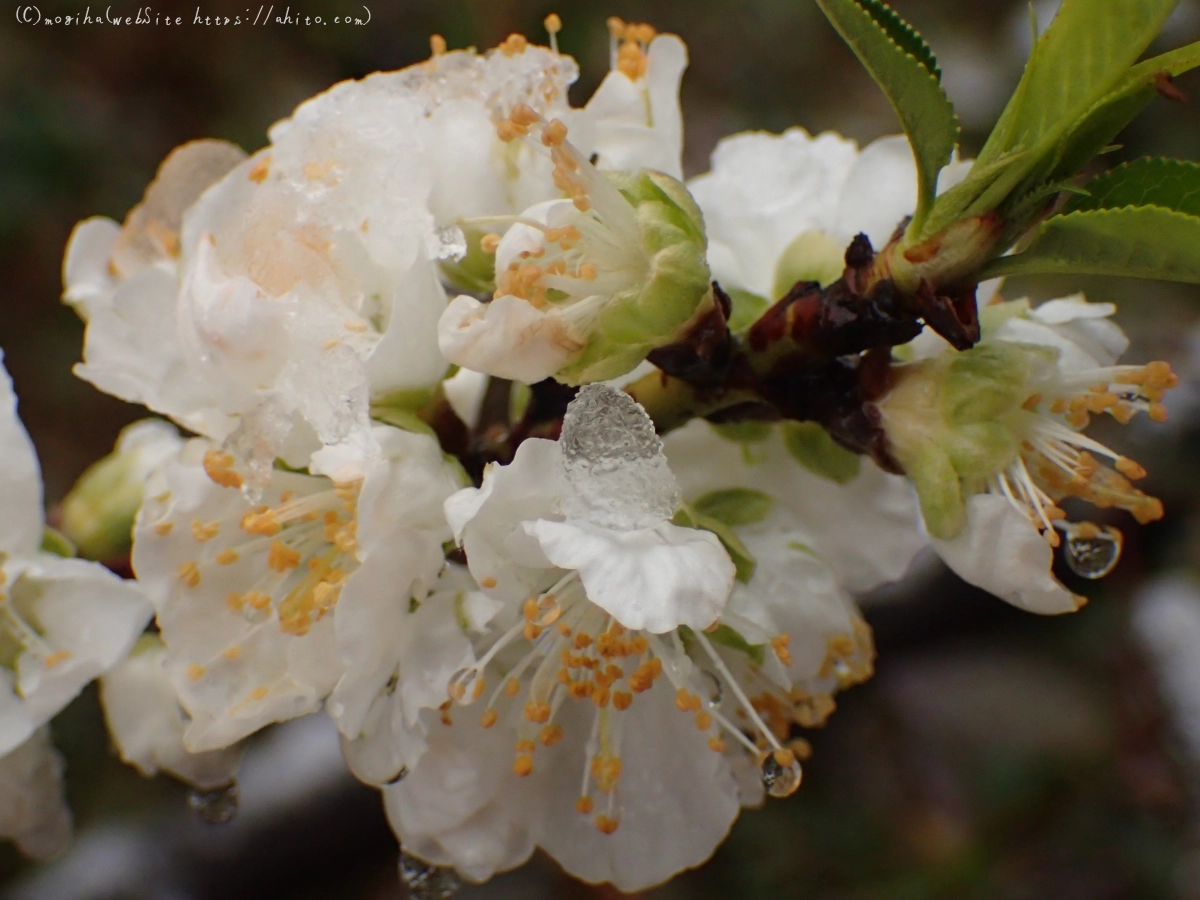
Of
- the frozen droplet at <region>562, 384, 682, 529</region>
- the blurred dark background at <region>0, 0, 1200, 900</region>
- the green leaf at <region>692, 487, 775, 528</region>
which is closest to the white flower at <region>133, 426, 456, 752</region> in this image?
the frozen droplet at <region>562, 384, 682, 529</region>

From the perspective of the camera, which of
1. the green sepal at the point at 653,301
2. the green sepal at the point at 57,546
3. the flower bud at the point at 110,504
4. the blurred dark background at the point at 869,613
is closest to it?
the green sepal at the point at 653,301

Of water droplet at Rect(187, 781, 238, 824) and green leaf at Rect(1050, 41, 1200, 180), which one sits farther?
water droplet at Rect(187, 781, 238, 824)

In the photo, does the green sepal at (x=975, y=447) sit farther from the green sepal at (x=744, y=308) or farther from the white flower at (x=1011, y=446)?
the green sepal at (x=744, y=308)

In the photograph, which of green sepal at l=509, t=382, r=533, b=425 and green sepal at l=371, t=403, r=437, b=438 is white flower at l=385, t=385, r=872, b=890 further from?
green sepal at l=509, t=382, r=533, b=425

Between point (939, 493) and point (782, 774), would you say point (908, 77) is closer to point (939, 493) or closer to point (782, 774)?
point (939, 493)

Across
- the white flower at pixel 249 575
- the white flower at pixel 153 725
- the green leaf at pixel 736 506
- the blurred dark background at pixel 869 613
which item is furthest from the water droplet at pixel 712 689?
the blurred dark background at pixel 869 613

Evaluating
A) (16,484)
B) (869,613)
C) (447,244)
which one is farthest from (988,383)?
(869,613)

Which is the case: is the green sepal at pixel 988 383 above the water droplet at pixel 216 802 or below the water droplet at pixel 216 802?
above
